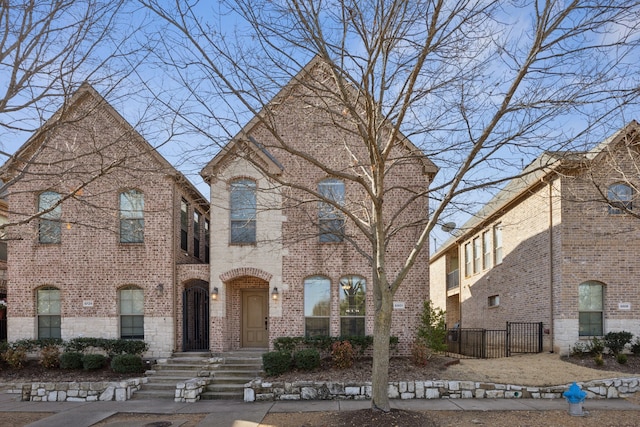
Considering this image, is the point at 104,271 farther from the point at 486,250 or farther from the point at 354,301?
the point at 486,250

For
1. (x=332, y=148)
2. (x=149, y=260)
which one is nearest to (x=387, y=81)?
(x=332, y=148)

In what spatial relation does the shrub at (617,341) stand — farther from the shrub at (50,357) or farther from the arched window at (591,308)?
the shrub at (50,357)

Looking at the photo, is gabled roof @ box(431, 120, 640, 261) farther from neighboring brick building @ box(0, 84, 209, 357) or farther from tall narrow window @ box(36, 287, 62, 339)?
tall narrow window @ box(36, 287, 62, 339)

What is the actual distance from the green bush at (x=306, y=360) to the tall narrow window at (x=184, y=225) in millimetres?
5821

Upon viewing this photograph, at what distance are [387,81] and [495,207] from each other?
13230mm

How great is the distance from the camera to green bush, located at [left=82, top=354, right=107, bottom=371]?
1362 cm

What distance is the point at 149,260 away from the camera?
49.4 feet

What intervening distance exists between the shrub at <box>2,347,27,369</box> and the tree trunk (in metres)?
10.6

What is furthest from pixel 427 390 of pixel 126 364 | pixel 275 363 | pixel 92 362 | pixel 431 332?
pixel 92 362

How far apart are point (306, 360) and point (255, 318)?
11.3 ft

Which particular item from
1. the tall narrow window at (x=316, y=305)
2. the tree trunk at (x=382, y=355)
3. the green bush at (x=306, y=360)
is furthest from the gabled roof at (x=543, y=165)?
the green bush at (x=306, y=360)

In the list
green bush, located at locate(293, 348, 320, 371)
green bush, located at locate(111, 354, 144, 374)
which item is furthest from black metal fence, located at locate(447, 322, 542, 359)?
green bush, located at locate(111, 354, 144, 374)

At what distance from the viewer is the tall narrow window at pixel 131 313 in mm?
15133

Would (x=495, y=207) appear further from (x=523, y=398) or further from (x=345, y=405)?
(x=345, y=405)
